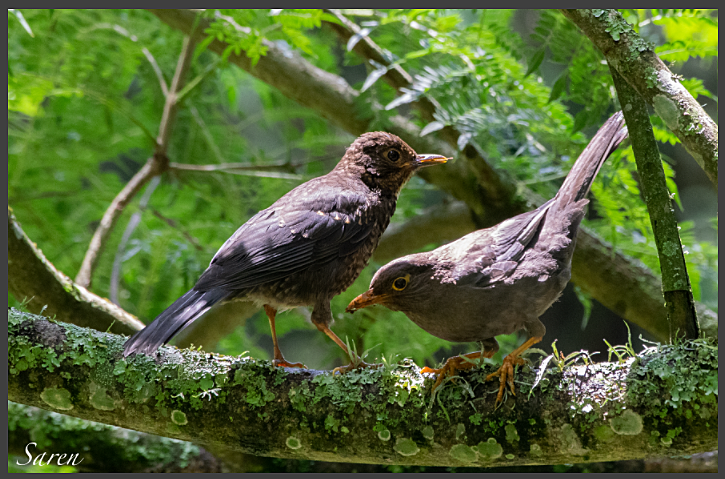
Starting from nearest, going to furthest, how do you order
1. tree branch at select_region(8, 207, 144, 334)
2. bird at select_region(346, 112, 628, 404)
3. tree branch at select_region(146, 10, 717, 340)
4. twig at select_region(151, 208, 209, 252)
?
bird at select_region(346, 112, 628, 404), tree branch at select_region(8, 207, 144, 334), tree branch at select_region(146, 10, 717, 340), twig at select_region(151, 208, 209, 252)

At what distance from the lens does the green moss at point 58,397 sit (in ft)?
6.35

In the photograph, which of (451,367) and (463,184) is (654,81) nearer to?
(451,367)

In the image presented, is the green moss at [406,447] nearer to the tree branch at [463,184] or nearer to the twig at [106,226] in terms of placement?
the tree branch at [463,184]

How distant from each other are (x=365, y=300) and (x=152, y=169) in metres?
2.39

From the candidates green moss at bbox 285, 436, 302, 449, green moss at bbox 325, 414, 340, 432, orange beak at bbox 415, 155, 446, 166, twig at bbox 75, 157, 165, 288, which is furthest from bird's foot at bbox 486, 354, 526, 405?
twig at bbox 75, 157, 165, 288

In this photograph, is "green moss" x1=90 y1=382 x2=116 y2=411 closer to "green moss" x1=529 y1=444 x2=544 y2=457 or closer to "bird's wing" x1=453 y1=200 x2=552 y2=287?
"bird's wing" x1=453 y1=200 x2=552 y2=287

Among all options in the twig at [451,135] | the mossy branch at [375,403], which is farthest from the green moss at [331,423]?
the twig at [451,135]

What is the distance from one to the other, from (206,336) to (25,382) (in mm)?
1303

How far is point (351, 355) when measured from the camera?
1.96 meters

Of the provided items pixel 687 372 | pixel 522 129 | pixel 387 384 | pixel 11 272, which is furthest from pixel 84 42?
pixel 687 372

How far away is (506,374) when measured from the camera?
5.86ft

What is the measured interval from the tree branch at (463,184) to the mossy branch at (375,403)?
129 centimetres

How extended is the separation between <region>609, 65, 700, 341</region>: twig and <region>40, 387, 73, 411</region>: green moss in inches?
78.2

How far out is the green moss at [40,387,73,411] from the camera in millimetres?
1936
